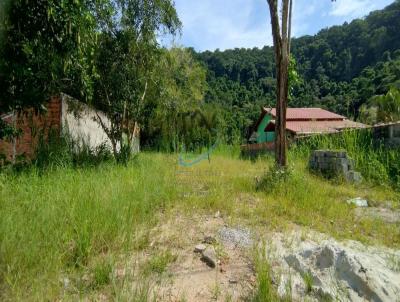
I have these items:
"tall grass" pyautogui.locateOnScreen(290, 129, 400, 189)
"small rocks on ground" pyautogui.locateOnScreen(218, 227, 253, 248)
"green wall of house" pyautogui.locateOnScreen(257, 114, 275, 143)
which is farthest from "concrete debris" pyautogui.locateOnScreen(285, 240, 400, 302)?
"green wall of house" pyautogui.locateOnScreen(257, 114, 275, 143)

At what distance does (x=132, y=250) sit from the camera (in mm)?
2496

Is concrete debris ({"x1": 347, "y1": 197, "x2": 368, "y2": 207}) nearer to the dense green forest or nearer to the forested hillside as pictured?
the dense green forest

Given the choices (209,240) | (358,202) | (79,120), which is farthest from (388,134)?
(79,120)

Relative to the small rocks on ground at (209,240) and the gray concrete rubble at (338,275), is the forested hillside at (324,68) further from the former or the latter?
the gray concrete rubble at (338,275)

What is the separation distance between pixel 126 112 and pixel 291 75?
4.12m

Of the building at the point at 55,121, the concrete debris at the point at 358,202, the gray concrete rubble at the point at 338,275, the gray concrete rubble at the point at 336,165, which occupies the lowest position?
the concrete debris at the point at 358,202

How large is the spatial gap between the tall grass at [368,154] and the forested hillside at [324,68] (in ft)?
53.9

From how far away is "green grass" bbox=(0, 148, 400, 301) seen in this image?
2.00m

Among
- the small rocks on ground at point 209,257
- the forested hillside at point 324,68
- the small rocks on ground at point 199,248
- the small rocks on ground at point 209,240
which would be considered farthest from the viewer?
the forested hillside at point 324,68

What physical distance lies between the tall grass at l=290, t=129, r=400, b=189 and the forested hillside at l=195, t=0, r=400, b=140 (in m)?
16.4

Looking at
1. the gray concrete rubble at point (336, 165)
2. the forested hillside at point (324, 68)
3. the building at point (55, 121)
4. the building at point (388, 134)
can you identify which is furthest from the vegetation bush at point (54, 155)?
the forested hillside at point (324, 68)

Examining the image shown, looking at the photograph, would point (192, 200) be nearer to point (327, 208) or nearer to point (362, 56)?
point (327, 208)

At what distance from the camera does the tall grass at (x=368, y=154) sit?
590 cm

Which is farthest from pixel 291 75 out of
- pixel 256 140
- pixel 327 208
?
pixel 256 140
